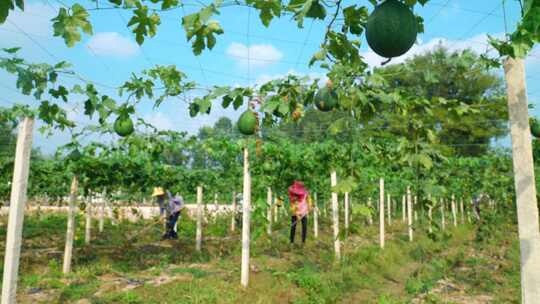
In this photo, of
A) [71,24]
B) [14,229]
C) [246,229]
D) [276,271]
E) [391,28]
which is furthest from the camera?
[276,271]

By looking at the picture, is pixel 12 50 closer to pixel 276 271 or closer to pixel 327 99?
pixel 327 99

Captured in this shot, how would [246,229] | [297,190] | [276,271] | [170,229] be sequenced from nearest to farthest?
[246,229], [276,271], [297,190], [170,229]

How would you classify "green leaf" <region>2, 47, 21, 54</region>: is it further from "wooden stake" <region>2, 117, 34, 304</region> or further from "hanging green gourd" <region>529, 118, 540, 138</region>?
"hanging green gourd" <region>529, 118, 540, 138</region>

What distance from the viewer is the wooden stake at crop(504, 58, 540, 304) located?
8.83ft

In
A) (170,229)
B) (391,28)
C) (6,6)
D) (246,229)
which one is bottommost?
(170,229)

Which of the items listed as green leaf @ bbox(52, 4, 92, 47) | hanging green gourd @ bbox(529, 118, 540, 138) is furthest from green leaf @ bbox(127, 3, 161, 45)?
hanging green gourd @ bbox(529, 118, 540, 138)

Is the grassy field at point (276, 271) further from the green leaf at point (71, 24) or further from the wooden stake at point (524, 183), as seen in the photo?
the green leaf at point (71, 24)

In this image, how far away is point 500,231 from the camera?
1323cm

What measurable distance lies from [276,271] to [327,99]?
4.88 meters

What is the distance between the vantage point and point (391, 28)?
1489 millimetres

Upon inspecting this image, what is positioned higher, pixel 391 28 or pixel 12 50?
pixel 12 50

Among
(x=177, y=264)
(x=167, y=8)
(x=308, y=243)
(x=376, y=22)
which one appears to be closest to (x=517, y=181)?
(x=376, y=22)

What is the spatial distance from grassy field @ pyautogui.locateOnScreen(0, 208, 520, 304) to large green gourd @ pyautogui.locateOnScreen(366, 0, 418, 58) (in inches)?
64.7

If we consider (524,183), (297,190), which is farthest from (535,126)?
(297,190)
